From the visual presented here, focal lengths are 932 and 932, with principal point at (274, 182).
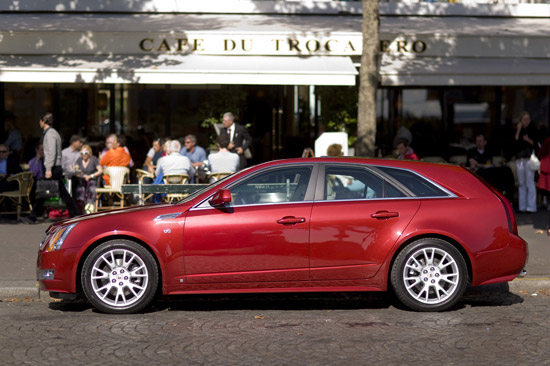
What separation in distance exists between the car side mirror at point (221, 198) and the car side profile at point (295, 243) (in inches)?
0.5

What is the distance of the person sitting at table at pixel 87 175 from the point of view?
1540cm

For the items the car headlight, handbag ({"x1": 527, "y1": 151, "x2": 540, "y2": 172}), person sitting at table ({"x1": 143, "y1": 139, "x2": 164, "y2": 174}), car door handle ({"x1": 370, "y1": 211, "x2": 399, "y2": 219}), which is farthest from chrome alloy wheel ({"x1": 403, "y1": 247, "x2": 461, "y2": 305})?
person sitting at table ({"x1": 143, "y1": 139, "x2": 164, "y2": 174})

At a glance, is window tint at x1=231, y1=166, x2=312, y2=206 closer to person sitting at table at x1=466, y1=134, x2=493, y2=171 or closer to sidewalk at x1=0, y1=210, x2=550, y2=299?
sidewalk at x1=0, y1=210, x2=550, y2=299

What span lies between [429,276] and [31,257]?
17.1ft

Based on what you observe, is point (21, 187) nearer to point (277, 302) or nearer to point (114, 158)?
point (114, 158)

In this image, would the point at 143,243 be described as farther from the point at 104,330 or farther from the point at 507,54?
the point at 507,54

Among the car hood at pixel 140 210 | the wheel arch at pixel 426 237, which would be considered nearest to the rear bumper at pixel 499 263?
the wheel arch at pixel 426 237

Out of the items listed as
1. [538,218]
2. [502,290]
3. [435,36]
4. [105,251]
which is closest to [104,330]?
[105,251]

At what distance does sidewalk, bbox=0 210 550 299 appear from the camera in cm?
945

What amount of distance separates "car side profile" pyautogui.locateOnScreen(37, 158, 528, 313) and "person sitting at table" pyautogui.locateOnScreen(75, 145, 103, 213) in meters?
7.02

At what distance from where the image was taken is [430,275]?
8.34 metres

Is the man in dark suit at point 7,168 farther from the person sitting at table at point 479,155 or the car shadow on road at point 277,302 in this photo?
the person sitting at table at point 479,155

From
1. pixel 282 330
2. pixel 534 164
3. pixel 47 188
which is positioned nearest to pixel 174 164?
pixel 47 188

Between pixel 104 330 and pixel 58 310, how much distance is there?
1.19 meters
